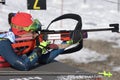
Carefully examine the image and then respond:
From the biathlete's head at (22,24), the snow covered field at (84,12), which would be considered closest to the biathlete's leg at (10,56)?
the biathlete's head at (22,24)

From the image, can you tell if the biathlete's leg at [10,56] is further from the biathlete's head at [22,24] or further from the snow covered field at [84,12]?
the snow covered field at [84,12]

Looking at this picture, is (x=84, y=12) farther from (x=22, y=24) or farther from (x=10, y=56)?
(x=10, y=56)

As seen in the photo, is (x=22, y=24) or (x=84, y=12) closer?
(x=22, y=24)

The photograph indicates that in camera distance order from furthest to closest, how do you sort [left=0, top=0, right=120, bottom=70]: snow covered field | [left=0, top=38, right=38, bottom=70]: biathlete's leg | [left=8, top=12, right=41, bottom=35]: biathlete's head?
[left=0, top=0, right=120, bottom=70]: snow covered field, [left=8, top=12, right=41, bottom=35]: biathlete's head, [left=0, top=38, right=38, bottom=70]: biathlete's leg

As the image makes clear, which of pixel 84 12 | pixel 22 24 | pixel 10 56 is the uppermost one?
pixel 22 24

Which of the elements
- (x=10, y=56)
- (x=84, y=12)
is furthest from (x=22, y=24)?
(x=84, y=12)

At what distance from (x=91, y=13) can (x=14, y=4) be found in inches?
123

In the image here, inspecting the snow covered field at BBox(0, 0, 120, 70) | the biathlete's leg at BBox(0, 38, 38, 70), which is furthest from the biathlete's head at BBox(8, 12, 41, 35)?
the snow covered field at BBox(0, 0, 120, 70)

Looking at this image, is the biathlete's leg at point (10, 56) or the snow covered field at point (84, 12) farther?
the snow covered field at point (84, 12)

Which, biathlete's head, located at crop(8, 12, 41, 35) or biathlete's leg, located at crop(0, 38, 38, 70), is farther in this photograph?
biathlete's head, located at crop(8, 12, 41, 35)

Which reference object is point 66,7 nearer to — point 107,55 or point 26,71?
point 107,55

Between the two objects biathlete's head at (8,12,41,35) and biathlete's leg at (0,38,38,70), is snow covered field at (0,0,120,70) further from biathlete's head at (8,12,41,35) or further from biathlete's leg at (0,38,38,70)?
biathlete's leg at (0,38,38,70)

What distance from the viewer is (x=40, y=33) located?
21.5ft

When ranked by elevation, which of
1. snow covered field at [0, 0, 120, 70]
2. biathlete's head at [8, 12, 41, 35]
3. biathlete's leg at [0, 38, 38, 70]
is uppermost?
biathlete's head at [8, 12, 41, 35]
